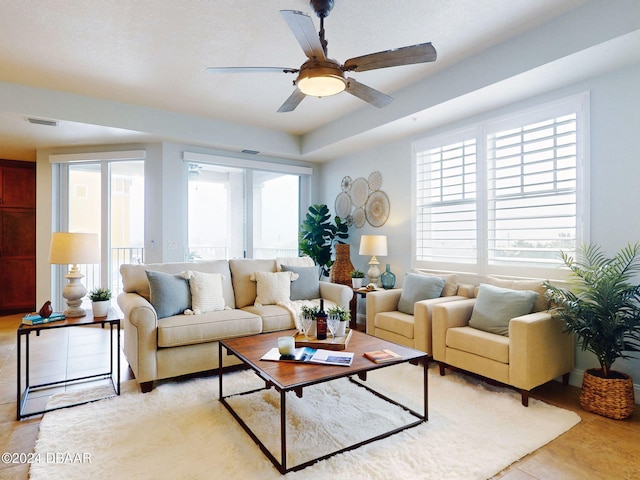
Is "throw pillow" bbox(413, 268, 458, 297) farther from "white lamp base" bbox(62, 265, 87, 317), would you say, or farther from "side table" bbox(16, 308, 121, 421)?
"white lamp base" bbox(62, 265, 87, 317)

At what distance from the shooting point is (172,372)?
9.54 ft

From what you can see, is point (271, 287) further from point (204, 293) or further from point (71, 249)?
point (71, 249)

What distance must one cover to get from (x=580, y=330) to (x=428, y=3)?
8.41 feet

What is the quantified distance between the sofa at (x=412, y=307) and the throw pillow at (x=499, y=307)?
1.27 ft

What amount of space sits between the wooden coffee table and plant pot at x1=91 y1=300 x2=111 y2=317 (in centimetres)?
118

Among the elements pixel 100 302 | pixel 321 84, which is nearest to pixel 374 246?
pixel 321 84

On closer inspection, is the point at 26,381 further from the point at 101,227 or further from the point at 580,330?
the point at 580,330

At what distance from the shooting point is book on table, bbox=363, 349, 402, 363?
2264mm

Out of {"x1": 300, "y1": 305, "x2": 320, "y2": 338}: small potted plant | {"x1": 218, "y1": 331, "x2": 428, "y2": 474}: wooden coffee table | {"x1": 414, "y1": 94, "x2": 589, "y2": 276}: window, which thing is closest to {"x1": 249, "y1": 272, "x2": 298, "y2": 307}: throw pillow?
{"x1": 218, "y1": 331, "x2": 428, "y2": 474}: wooden coffee table

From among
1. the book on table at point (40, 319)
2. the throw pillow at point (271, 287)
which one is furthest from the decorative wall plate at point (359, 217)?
the book on table at point (40, 319)

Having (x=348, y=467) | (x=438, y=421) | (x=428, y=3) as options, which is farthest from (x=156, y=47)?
(x=438, y=421)

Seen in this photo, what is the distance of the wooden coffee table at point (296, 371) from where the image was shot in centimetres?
188

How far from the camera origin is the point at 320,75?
2.19 metres

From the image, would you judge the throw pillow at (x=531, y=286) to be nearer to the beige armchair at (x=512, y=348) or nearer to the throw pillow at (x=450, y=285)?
the beige armchair at (x=512, y=348)
